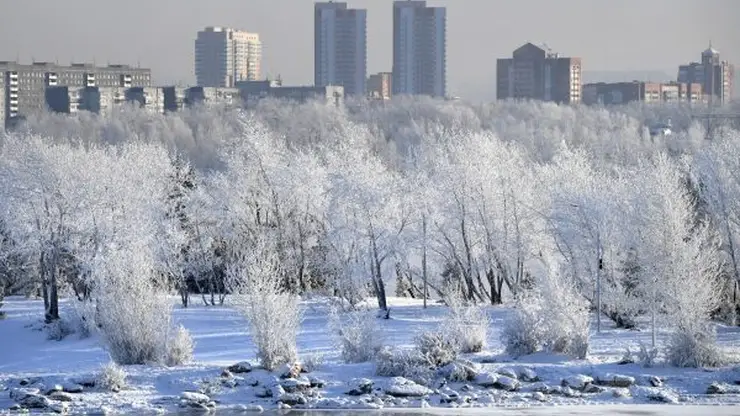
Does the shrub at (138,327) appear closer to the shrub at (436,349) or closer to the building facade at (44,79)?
the shrub at (436,349)

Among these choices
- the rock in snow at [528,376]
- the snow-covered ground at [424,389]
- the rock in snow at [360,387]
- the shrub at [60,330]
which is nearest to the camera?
the snow-covered ground at [424,389]

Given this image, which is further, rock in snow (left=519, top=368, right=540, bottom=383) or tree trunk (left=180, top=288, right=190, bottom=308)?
tree trunk (left=180, top=288, right=190, bottom=308)

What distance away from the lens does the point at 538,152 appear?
89.4m

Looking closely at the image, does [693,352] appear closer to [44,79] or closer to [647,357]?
[647,357]

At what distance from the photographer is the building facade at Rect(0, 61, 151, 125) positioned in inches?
6649

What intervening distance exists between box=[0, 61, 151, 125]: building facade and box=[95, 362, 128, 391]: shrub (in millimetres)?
135969

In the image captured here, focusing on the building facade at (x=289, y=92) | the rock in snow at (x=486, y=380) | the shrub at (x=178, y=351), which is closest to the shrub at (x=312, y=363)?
the shrub at (x=178, y=351)

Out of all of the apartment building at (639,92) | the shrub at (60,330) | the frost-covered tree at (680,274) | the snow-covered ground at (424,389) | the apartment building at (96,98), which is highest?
the apartment building at (639,92)

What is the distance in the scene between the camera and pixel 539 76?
18438 centimetres

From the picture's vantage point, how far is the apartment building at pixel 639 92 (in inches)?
7092

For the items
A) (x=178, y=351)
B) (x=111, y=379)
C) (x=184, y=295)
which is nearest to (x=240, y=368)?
(x=178, y=351)

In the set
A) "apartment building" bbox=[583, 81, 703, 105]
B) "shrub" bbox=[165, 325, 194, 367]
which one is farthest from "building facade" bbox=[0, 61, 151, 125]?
"shrub" bbox=[165, 325, 194, 367]

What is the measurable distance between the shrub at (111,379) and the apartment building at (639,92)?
516 feet

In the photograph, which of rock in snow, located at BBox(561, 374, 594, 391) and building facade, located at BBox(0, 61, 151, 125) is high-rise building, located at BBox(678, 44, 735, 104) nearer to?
building facade, located at BBox(0, 61, 151, 125)
